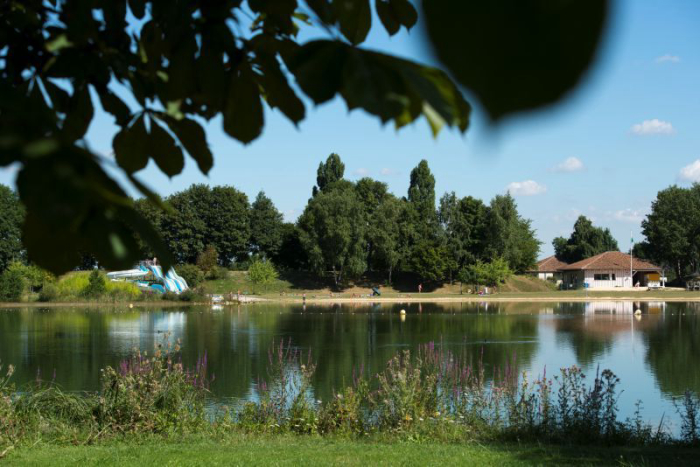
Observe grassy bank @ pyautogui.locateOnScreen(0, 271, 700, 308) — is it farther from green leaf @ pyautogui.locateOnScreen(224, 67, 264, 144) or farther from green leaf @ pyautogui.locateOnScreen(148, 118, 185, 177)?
green leaf @ pyautogui.locateOnScreen(224, 67, 264, 144)

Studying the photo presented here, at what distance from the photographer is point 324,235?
5541 centimetres

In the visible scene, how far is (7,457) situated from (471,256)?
176 feet

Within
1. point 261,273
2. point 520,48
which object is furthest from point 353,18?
point 261,273

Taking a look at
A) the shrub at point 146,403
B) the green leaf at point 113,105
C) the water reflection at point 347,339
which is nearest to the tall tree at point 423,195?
the water reflection at point 347,339

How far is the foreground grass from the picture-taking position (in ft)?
21.4

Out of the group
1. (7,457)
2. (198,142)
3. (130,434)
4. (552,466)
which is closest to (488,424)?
(552,466)

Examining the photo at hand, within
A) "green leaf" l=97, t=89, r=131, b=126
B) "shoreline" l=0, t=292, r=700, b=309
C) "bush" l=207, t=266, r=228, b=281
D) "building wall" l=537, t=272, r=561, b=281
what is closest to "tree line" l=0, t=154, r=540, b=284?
"bush" l=207, t=266, r=228, b=281

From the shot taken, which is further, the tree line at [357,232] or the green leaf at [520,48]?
the tree line at [357,232]

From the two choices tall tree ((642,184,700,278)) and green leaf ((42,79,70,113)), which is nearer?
green leaf ((42,79,70,113))

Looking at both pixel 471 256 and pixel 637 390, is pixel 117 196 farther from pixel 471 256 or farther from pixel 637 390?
pixel 471 256

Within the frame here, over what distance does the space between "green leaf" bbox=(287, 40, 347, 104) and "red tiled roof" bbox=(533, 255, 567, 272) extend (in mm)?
83821

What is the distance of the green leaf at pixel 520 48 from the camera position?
0.32 m

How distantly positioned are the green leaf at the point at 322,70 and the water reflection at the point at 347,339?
9089 mm

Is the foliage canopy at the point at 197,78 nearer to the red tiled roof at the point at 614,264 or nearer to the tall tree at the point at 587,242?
the red tiled roof at the point at 614,264
